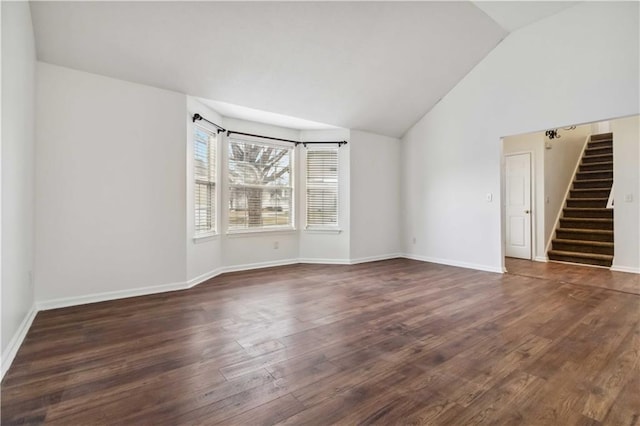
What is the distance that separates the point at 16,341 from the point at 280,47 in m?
3.55

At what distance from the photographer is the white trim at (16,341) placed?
6.35 ft

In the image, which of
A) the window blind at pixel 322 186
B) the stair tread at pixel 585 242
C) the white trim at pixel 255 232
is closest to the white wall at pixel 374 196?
the window blind at pixel 322 186

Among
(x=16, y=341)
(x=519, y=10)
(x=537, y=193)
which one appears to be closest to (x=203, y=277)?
(x=16, y=341)

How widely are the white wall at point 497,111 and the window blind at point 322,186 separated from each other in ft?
5.32

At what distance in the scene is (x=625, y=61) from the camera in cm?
353

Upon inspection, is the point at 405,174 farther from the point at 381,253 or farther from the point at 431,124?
the point at 381,253

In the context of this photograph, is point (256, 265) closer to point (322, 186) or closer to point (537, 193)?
point (322, 186)

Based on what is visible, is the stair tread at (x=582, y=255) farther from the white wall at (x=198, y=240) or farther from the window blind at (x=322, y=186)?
the white wall at (x=198, y=240)

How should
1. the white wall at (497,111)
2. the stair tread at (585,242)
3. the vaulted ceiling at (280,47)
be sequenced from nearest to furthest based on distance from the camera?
the vaulted ceiling at (280,47) → the white wall at (497,111) → the stair tread at (585,242)

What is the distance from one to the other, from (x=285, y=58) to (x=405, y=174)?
3.55 metres

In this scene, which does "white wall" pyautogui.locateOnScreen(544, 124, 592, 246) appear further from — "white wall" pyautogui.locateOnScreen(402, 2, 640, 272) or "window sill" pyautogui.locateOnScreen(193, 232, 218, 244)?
"window sill" pyautogui.locateOnScreen(193, 232, 218, 244)

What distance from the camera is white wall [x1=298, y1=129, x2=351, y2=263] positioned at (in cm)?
557

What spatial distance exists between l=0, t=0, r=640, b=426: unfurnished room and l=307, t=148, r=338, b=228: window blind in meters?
0.04

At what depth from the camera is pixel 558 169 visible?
620 centimetres
